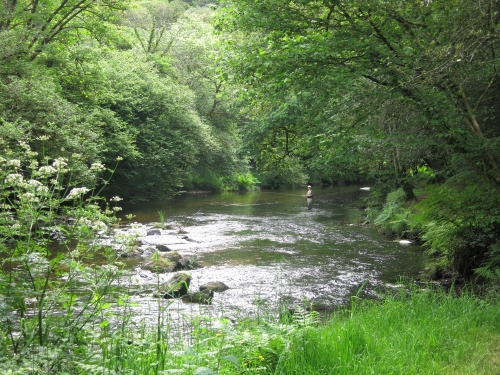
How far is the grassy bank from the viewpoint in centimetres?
354

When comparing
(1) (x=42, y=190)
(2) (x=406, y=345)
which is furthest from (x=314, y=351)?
(1) (x=42, y=190)

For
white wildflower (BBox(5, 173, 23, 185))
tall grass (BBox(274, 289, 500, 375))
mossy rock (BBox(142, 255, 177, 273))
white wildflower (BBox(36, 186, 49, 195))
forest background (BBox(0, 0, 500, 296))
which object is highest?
forest background (BBox(0, 0, 500, 296))

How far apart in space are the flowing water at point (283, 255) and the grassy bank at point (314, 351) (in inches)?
31.9

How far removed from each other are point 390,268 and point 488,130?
5.20m

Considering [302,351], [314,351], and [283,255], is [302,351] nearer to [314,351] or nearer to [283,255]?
[314,351]

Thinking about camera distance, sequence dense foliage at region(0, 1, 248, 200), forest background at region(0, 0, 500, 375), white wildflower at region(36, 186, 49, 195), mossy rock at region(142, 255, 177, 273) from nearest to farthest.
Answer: white wildflower at region(36, 186, 49, 195)
forest background at region(0, 0, 500, 375)
mossy rock at region(142, 255, 177, 273)
dense foliage at region(0, 1, 248, 200)

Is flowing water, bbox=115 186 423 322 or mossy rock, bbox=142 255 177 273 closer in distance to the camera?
flowing water, bbox=115 186 423 322

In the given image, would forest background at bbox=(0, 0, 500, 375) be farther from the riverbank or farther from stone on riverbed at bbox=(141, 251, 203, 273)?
stone on riverbed at bbox=(141, 251, 203, 273)

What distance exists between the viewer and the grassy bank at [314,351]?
3.54 meters

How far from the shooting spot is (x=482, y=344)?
4.55 m

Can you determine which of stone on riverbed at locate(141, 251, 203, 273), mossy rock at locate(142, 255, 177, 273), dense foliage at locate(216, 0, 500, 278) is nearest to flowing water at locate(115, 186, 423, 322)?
stone on riverbed at locate(141, 251, 203, 273)

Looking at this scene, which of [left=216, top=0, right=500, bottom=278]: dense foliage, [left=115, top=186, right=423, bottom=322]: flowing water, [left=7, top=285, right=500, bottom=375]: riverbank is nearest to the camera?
[left=7, top=285, right=500, bottom=375]: riverbank

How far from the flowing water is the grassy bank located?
81cm

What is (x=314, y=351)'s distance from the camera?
13.0 feet
